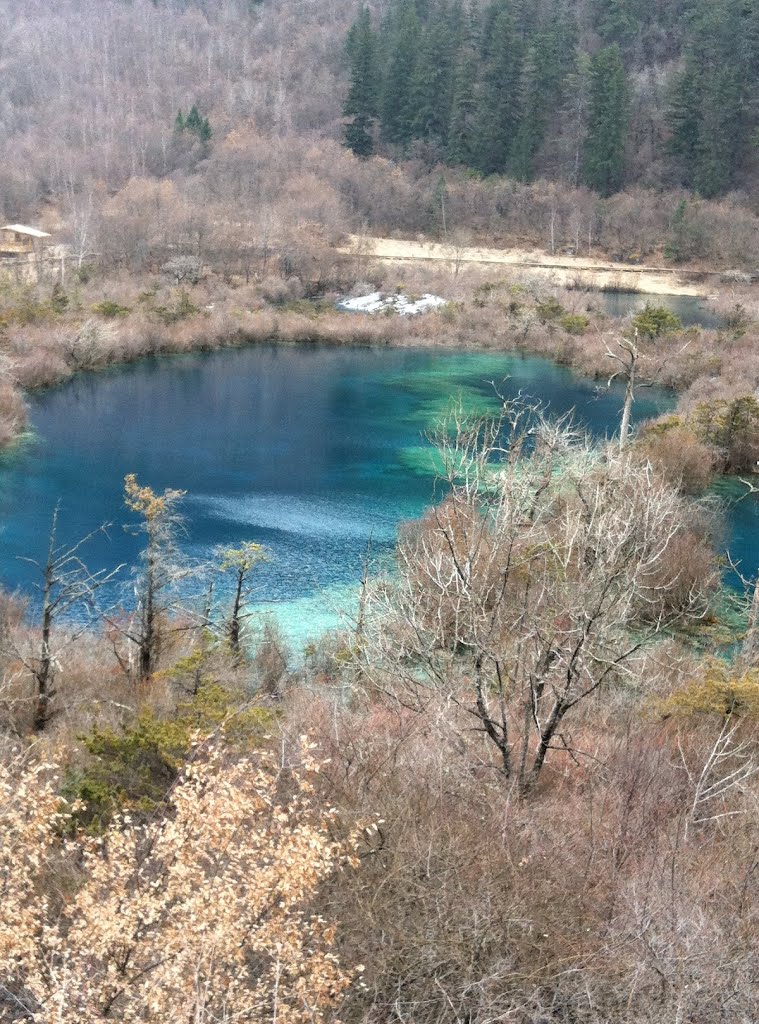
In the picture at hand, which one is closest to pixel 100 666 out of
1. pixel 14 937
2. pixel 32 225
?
pixel 14 937

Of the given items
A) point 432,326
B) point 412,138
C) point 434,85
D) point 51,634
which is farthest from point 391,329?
point 434,85

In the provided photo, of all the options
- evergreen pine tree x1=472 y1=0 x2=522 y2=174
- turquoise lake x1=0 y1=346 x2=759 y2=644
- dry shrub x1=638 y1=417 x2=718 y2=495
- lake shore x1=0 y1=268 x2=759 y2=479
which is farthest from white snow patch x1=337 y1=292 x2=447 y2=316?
evergreen pine tree x1=472 y1=0 x2=522 y2=174

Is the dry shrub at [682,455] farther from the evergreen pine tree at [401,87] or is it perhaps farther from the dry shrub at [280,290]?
the evergreen pine tree at [401,87]

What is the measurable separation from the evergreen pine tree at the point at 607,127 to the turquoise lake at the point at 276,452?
33.9 meters

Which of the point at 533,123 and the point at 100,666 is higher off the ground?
the point at 533,123

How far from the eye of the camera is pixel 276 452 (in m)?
33.0

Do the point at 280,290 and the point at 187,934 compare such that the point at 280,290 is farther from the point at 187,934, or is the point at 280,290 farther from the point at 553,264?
the point at 187,934

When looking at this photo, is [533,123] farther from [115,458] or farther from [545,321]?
[115,458]

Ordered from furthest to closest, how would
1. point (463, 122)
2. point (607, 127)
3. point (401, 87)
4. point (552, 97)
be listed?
point (401, 87) → point (552, 97) → point (463, 122) → point (607, 127)

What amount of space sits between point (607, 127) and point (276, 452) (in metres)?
54.6

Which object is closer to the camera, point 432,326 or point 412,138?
point 432,326

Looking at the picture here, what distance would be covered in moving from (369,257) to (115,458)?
34.7 meters

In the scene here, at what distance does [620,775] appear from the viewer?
8984mm

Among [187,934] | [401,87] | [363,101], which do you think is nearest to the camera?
[187,934]
